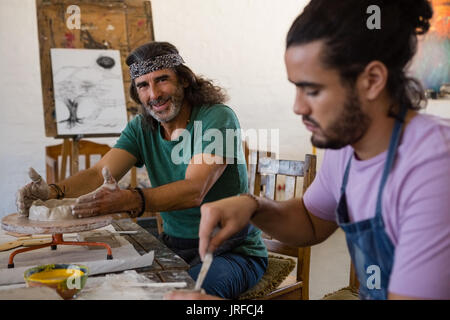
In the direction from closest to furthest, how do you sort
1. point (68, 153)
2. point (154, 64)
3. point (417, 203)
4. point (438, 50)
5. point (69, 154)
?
point (417, 203), point (154, 64), point (68, 153), point (69, 154), point (438, 50)

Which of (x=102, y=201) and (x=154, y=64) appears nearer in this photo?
(x=102, y=201)

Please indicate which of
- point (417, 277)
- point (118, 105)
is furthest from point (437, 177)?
point (118, 105)

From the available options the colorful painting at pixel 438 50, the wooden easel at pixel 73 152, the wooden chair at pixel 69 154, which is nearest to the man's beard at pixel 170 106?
the wooden easel at pixel 73 152

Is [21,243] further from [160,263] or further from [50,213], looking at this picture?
[160,263]

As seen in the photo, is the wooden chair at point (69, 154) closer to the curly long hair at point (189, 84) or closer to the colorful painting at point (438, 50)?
the curly long hair at point (189, 84)

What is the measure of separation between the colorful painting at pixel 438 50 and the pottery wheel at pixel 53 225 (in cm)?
433

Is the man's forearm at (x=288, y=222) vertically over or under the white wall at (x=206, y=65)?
under

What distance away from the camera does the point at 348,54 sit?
35.9 inches

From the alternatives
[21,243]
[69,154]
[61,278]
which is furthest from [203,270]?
[69,154]

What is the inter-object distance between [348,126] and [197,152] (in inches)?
35.3

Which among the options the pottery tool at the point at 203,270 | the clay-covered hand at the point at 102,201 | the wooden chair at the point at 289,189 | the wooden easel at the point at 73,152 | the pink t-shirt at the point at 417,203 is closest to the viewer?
the pink t-shirt at the point at 417,203

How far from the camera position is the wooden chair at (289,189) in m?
1.89

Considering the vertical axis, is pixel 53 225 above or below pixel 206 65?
below

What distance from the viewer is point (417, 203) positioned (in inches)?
32.8
